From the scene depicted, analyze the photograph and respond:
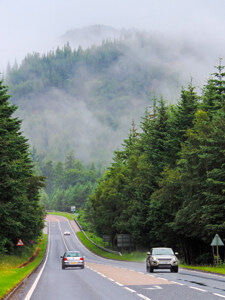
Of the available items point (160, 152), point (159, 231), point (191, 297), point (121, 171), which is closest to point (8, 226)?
point (159, 231)

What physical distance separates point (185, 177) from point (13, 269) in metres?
17.7

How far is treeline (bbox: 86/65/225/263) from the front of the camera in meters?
38.6

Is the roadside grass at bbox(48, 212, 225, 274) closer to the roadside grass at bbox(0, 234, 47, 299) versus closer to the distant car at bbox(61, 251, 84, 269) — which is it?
the distant car at bbox(61, 251, 84, 269)

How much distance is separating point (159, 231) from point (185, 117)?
1322 cm

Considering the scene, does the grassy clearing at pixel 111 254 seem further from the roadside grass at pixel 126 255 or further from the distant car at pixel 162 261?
the distant car at pixel 162 261

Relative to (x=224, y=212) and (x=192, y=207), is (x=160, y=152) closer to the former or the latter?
(x=192, y=207)

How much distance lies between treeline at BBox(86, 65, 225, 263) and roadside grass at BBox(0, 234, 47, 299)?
14.3 metres

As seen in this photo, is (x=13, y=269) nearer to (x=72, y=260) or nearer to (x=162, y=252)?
(x=72, y=260)

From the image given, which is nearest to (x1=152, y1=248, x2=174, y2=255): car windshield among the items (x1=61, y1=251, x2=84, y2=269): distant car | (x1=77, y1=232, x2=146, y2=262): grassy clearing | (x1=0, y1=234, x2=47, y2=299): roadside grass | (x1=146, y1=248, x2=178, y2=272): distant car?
(x1=146, y1=248, x2=178, y2=272): distant car

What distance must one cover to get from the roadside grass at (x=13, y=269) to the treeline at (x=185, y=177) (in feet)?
46.8

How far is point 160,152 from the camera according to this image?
57.2m

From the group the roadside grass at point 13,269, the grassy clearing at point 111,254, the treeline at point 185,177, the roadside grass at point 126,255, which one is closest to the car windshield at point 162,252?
the roadside grass at point 126,255

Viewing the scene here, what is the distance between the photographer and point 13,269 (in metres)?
36.0

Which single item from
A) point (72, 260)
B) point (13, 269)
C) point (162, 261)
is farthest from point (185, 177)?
point (13, 269)
